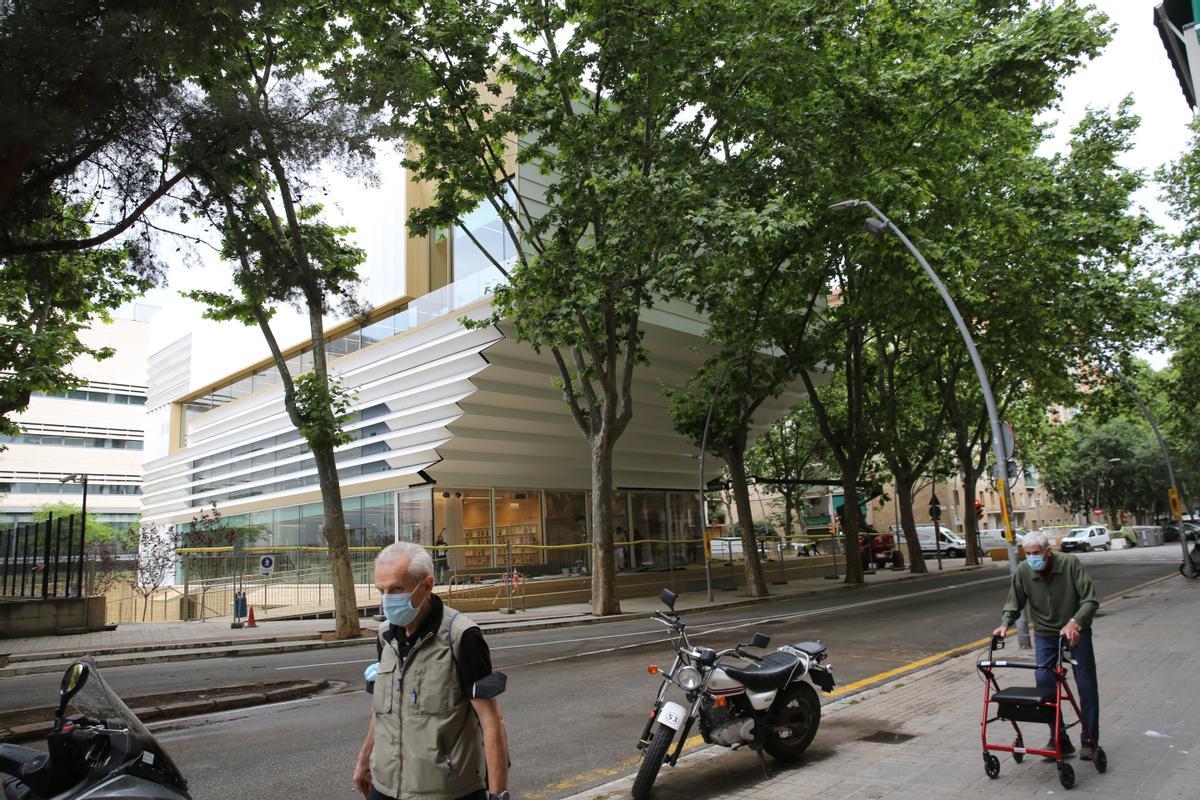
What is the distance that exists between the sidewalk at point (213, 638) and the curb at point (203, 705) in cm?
476

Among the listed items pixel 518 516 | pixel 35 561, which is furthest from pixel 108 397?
pixel 35 561

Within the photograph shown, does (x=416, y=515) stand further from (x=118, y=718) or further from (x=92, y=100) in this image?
(x=118, y=718)

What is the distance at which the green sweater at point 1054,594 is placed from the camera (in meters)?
5.80

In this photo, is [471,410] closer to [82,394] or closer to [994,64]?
[994,64]

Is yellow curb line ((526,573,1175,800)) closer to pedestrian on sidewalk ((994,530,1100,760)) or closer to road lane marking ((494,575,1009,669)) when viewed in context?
road lane marking ((494,575,1009,669))

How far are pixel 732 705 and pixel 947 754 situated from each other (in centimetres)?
162

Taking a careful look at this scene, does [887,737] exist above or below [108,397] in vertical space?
below

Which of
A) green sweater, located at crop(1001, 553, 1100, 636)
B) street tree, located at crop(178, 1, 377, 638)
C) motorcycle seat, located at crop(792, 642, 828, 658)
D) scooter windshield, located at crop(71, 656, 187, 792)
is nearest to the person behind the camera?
scooter windshield, located at crop(71, 656, 187, 792)

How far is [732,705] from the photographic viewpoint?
588 cm

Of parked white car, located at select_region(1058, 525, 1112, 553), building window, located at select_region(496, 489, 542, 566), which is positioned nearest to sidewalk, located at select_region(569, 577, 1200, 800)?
building window, located at select_region(496, 489, 542, 566)

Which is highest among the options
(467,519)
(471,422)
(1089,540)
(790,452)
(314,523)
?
(790,452)

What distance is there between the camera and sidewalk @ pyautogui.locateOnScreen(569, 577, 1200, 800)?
16.6 ft

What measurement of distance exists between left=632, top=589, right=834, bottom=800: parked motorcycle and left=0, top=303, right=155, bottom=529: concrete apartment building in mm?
65909

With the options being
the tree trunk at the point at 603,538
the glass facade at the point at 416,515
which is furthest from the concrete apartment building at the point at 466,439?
the tree trunk at the point at 603,538
